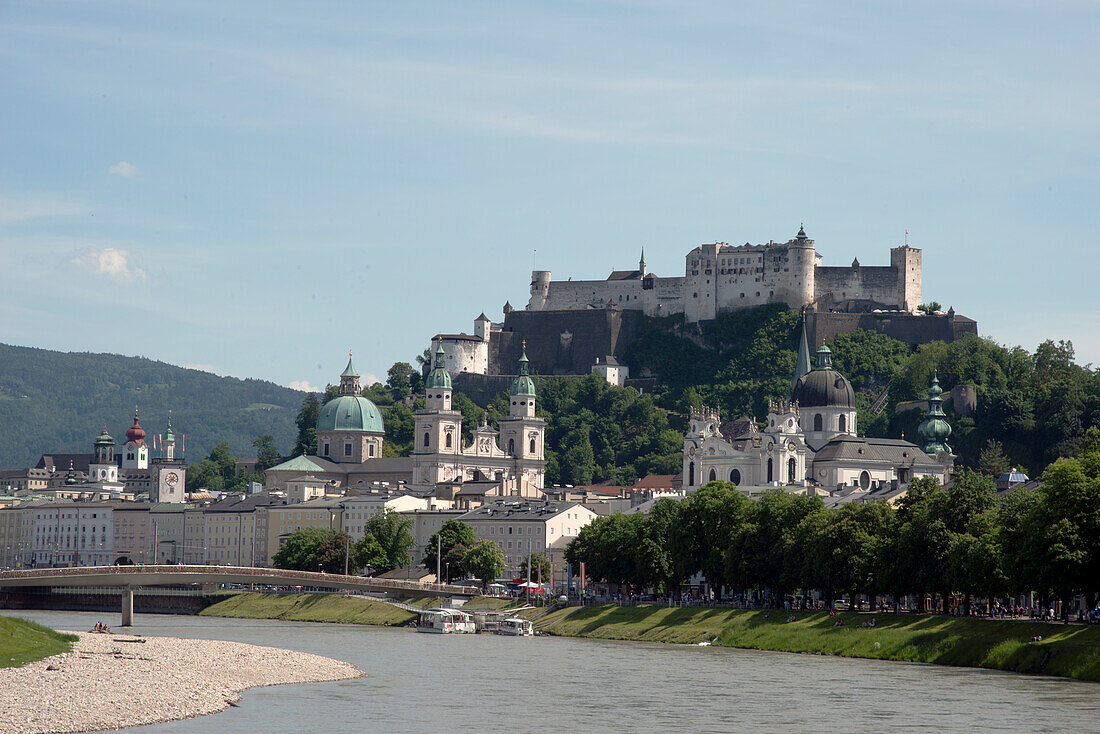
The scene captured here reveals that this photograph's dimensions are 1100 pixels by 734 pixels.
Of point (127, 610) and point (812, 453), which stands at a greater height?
point (812, 453)

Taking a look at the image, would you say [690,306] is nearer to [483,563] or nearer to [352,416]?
[352,416]

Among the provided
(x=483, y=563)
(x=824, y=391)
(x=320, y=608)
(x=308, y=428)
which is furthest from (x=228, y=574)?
(x=308, y=428)

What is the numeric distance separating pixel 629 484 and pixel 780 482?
129 ft

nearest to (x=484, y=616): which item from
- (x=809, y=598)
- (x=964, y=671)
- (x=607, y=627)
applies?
(x=607, y=627)

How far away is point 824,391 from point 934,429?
28.9 feet

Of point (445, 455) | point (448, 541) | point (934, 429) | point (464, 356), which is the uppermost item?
point (464, 356)

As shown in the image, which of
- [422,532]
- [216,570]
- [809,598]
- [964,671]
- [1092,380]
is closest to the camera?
[964,671]

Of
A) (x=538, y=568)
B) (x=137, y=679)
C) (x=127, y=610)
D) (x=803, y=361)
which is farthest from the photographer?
(x=803, y=361)

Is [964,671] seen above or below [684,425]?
below

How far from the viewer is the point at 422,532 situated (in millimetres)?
121438

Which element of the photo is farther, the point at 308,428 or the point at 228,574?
the point at 308,428

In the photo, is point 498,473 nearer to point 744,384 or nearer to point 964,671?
point 744,384

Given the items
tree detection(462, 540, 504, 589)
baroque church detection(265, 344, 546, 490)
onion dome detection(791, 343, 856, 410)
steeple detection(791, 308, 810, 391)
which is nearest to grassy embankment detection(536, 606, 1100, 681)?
tree detection(462, 540, 504, 589)

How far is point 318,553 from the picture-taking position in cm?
11088
